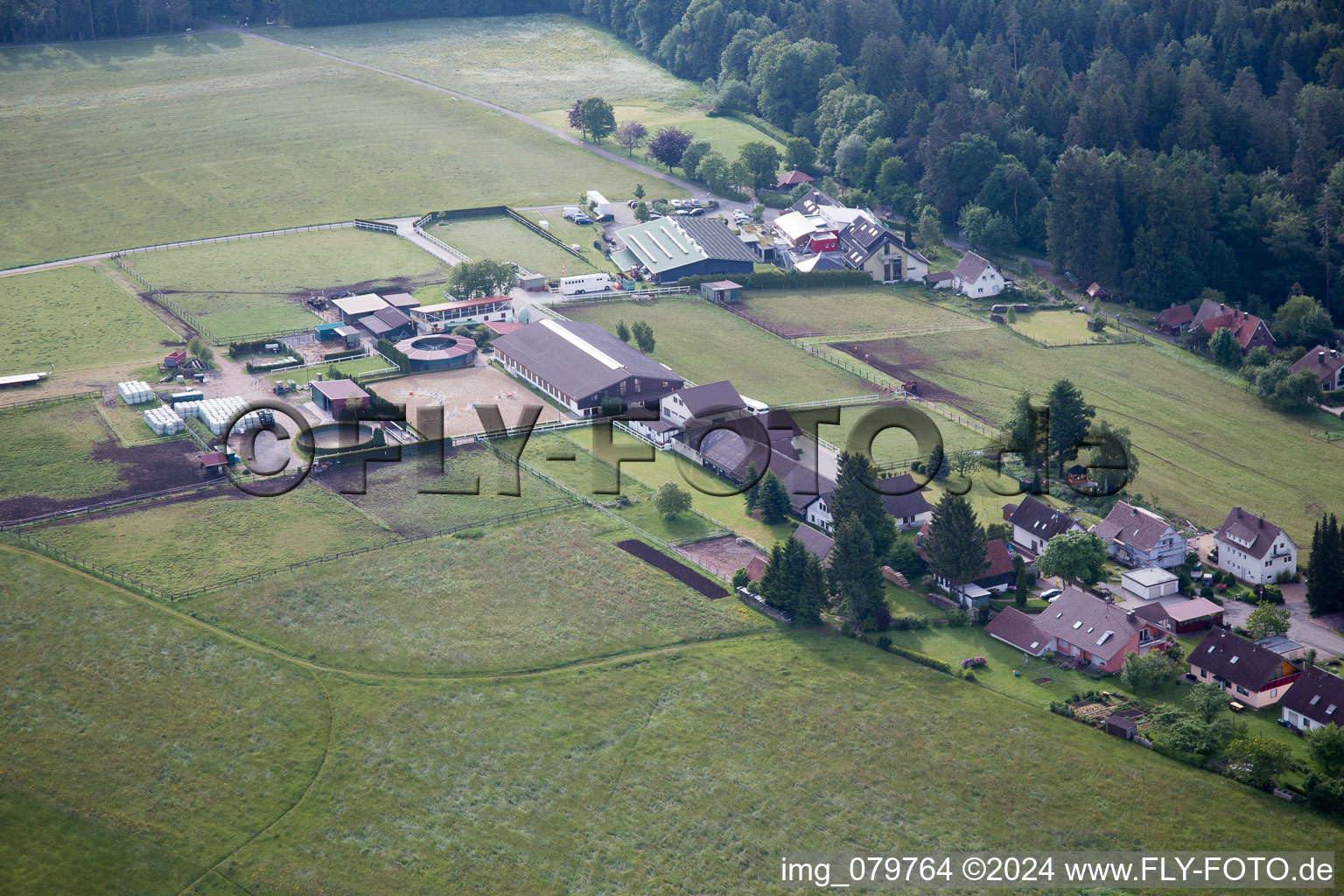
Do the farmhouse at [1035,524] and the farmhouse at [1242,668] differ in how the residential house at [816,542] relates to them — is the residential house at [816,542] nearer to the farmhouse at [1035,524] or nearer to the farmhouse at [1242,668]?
the farmhouse at [1035,524]

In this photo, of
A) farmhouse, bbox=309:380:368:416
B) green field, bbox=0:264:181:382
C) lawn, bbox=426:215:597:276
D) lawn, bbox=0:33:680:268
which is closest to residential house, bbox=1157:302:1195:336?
lawn, bbox=426:215:597:276

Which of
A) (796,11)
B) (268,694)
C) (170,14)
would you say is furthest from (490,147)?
(268,694)

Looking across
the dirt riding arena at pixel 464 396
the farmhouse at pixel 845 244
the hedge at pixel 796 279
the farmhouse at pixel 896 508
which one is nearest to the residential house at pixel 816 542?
the farmhouse at pixel 896 508

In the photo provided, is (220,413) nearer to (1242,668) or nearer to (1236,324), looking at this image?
(1242,668)

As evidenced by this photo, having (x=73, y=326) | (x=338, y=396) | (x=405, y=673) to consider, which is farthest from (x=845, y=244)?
(x=405, y=673)

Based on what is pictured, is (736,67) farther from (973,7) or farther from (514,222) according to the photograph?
(514,222)
